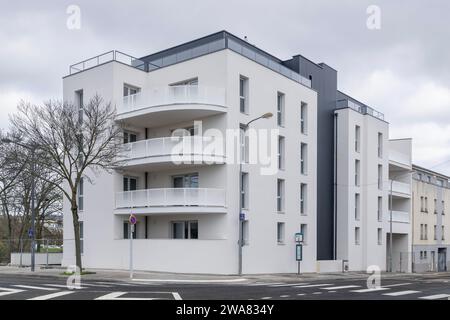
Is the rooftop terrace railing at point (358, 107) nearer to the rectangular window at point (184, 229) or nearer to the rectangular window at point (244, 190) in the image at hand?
the rectangular window at point (244, 190)

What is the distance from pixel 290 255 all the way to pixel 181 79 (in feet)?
39.9

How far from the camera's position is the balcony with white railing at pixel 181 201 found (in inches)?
1121

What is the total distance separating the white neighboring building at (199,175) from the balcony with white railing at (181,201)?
0.05 metres

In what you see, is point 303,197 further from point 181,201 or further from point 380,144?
point 380,144

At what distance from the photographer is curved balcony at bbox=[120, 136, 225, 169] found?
94.0 feet

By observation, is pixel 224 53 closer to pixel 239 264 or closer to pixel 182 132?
pixel 182 132

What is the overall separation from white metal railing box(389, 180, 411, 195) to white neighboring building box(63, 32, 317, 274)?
13.3 m

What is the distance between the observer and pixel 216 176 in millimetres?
29656

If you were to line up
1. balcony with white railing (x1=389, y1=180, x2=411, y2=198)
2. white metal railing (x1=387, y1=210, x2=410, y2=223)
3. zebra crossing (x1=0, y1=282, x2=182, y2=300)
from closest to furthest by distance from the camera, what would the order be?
1. zebra crossing (x1=0, y1=282, x2=182, y2=300)
2. white metal railing (x1=387, y1=210, x2=410, y2=223)
3. balcony with white railing (x1=389, y1=180, x2=411, y2=198)

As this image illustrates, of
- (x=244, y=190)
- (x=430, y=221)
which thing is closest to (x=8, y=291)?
(x=244, y=190)


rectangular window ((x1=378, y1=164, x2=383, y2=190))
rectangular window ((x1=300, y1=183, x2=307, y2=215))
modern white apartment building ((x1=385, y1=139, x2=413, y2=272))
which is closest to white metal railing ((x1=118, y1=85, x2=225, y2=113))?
rectangular window ((x1=300, y1=183, x2=307, y2=215))

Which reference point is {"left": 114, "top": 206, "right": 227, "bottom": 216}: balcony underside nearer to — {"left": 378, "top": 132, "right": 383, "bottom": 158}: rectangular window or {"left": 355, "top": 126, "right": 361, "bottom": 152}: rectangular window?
{"left": 355, "top": 126, "right": 361, "bottom": 152}: rectangular window
